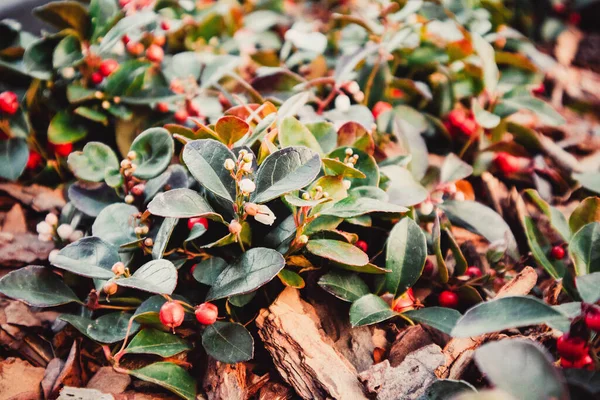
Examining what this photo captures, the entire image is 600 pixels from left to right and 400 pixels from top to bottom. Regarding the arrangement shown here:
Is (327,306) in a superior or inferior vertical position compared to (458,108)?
inferior

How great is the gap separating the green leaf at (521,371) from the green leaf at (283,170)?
417 mm

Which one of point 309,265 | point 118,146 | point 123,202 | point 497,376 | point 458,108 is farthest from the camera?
point 458,108

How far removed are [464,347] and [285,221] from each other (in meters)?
0.45

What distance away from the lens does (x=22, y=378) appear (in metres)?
1.01

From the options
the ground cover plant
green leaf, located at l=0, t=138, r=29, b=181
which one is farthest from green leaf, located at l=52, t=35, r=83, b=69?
green leaf, located at l=0, t=138, r=29, b=181

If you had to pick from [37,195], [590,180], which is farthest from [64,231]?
[590,180]

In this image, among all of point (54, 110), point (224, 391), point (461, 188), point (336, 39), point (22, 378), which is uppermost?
point (336, 39)

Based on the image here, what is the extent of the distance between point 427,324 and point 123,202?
77 cm

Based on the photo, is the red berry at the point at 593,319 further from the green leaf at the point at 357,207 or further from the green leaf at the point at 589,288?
the green leaf at the point at 357,207

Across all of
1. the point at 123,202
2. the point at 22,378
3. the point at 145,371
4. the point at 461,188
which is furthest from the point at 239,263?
the point at 461,188

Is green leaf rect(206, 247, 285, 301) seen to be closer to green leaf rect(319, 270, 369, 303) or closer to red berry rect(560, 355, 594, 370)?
green leaf rect(319, 270, 369, 303)

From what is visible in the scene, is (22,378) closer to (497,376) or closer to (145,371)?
(145,371)

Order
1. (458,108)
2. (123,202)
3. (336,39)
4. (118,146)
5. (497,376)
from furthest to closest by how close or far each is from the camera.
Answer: (336,39) → (458,108) → (118,146) → (123,202) → (497,376)

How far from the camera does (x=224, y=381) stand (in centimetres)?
91
